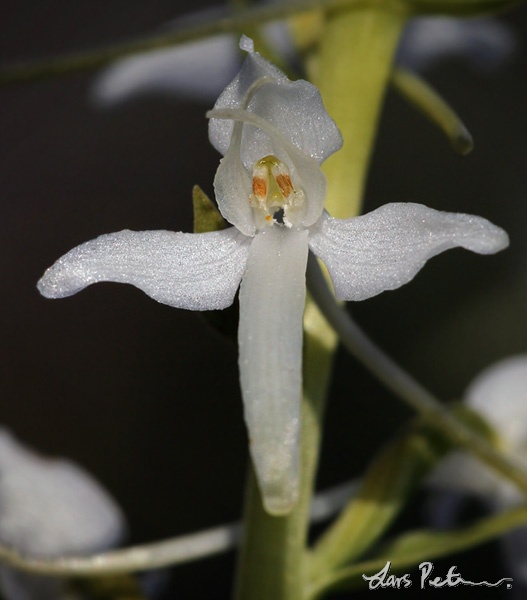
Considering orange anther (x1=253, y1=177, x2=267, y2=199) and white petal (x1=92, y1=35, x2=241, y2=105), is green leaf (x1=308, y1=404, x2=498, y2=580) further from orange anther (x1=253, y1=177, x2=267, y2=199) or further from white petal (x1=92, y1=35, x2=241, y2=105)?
white petal (x1=92, y1=35, x2=241, y2=105)

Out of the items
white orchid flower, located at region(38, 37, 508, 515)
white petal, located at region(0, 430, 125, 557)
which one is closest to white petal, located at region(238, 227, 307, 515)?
white orchid flower, located at region(38, 37, 508, 515)

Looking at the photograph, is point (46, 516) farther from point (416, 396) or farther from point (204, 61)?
point (204, 61)

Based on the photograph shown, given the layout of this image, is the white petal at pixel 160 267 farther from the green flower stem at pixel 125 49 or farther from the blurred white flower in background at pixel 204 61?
the blurred white flower in background at pixel 204 61

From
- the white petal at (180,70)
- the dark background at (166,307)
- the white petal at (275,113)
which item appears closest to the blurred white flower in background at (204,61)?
the white petal at (180,70)

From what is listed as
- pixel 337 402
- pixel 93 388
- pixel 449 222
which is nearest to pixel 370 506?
pixel 449 222

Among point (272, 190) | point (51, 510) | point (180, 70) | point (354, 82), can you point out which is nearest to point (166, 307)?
point (180, 70)

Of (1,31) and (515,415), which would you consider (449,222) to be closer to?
(515,415)
